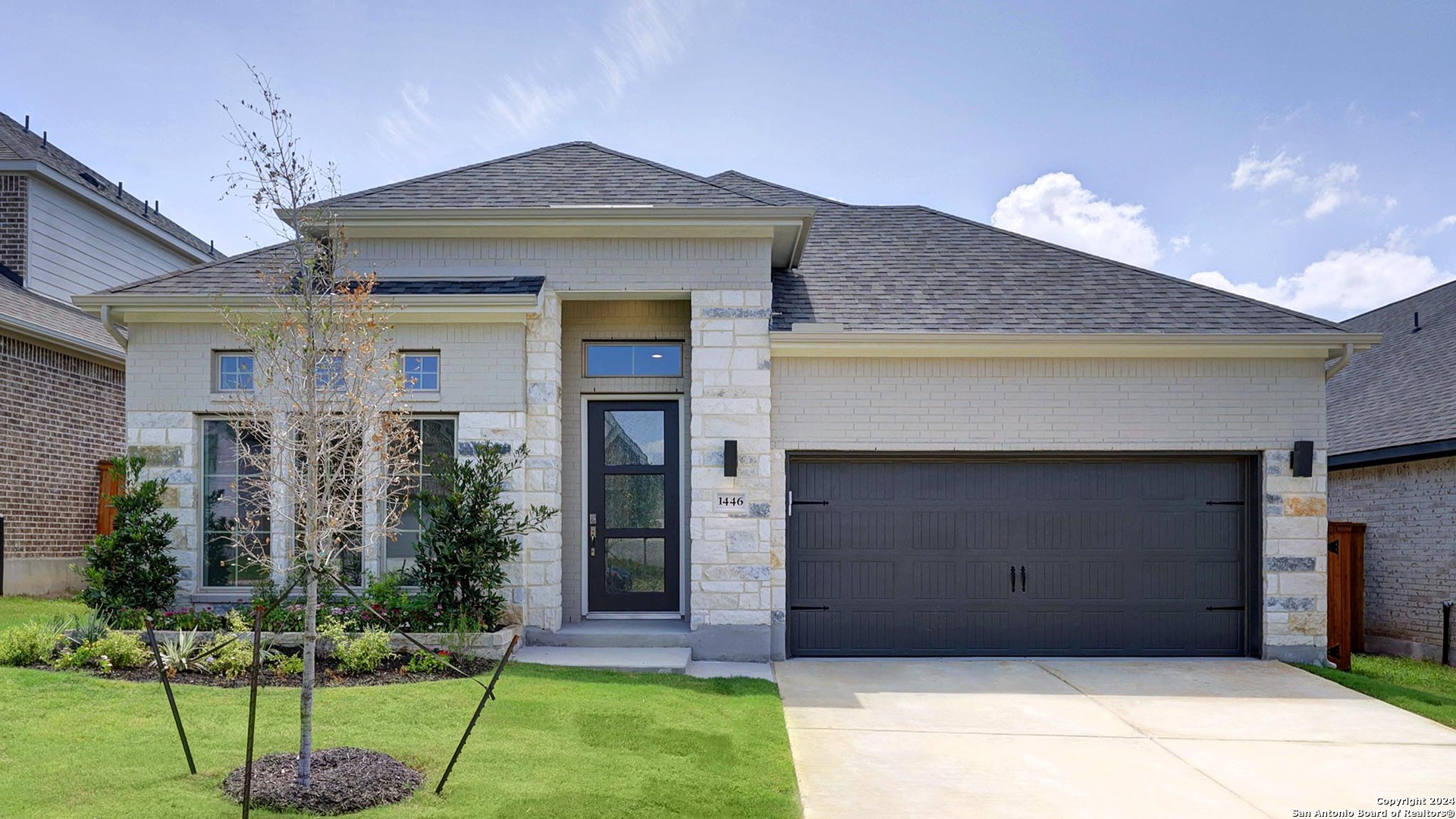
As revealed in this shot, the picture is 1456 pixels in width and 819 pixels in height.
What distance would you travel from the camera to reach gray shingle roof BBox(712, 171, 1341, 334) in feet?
28.6

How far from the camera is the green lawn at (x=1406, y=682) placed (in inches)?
274

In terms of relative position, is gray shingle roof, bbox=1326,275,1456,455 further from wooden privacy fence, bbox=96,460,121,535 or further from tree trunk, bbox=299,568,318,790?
wooden privacy fence, bbox=96,460,121,535

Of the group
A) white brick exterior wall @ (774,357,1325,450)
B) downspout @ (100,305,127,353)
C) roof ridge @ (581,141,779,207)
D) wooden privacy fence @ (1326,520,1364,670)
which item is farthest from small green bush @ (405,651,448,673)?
wooden privacy fence @ (1326,520,1364,670)

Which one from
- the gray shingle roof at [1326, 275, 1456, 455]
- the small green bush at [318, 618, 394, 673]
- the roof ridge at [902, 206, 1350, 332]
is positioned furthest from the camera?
the gray shingle roof at [1326, 275, 1456, 455]

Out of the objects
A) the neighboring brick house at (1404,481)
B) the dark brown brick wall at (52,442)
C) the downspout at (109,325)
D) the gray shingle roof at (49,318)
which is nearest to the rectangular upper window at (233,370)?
the downspout at (109,325)

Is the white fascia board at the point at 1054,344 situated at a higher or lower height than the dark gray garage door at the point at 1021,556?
higher

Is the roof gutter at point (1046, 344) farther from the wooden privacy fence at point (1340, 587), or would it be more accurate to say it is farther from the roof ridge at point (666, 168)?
the wooden privacy fence at point (1340, 587)

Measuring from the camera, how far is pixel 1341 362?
28.2ft

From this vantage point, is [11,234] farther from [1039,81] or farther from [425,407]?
[1039,81]

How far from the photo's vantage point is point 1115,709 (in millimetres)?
6695

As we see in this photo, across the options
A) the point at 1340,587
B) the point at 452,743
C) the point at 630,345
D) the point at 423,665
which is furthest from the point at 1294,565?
the point at 423,665

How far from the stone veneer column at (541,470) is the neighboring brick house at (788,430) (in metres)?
0.02

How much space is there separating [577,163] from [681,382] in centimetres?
259

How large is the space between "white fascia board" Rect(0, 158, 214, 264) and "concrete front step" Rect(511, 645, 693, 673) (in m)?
11.3
